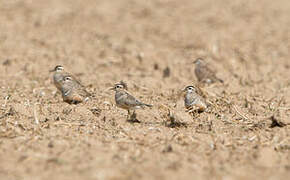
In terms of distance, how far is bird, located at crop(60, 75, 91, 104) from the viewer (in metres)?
9.79

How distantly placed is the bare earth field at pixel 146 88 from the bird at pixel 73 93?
0.22m

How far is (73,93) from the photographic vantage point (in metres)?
9.76

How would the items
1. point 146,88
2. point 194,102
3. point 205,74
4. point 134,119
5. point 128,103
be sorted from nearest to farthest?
point 134,119
point 128,103
point 194,102
point 146,88
point 205,74

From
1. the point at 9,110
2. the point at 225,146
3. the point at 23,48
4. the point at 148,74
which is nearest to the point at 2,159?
the point at 9,110

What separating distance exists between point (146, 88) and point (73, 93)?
1777mm

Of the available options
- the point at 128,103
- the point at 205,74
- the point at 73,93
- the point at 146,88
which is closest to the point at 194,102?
the point at 128,103

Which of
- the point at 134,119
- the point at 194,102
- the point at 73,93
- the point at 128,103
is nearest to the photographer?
the point at 134,119

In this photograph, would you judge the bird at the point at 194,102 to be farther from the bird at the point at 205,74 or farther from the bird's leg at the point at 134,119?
the bird at the point at 205,74

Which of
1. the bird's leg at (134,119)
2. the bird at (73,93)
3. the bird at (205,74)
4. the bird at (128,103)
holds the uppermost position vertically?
the bird at (205,74)

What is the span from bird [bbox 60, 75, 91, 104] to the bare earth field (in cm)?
22

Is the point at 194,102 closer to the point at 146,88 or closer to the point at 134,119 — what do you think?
the point at 134,119

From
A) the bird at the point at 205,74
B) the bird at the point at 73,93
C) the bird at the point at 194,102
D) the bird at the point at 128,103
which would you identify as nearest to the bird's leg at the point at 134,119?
the bird at the point at 128,103

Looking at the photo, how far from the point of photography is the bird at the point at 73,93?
9.79 metres

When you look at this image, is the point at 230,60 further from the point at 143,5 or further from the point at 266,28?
the point at 143,5
